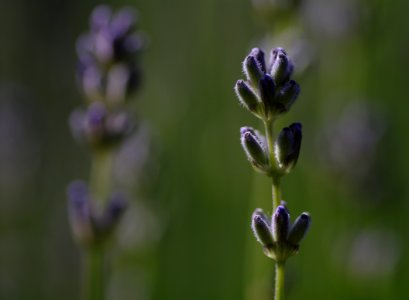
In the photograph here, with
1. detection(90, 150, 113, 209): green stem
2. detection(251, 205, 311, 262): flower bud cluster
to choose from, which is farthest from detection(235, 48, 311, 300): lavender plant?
detection(90, 150, 113, 209): green stem

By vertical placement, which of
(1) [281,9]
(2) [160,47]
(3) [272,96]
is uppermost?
(2) [160,47]

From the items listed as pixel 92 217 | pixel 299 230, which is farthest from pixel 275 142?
pixel 92 217

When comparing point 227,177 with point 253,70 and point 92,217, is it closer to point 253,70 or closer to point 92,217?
point 92,217

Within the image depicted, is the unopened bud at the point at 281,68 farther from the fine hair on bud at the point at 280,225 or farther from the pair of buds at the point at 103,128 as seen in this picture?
the pair of buds at the point at 103,128

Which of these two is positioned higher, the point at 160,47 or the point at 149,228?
the point at 160,47

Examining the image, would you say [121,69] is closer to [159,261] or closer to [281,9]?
[281,9]

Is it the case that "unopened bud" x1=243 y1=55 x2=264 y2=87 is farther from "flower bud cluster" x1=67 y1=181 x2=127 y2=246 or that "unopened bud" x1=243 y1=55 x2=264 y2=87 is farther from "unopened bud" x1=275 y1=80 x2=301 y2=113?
"flower bud cluster" x1=67 y1=181 x2=127 y2=246

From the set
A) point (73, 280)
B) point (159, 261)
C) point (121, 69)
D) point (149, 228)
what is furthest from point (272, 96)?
point (73, 280)
